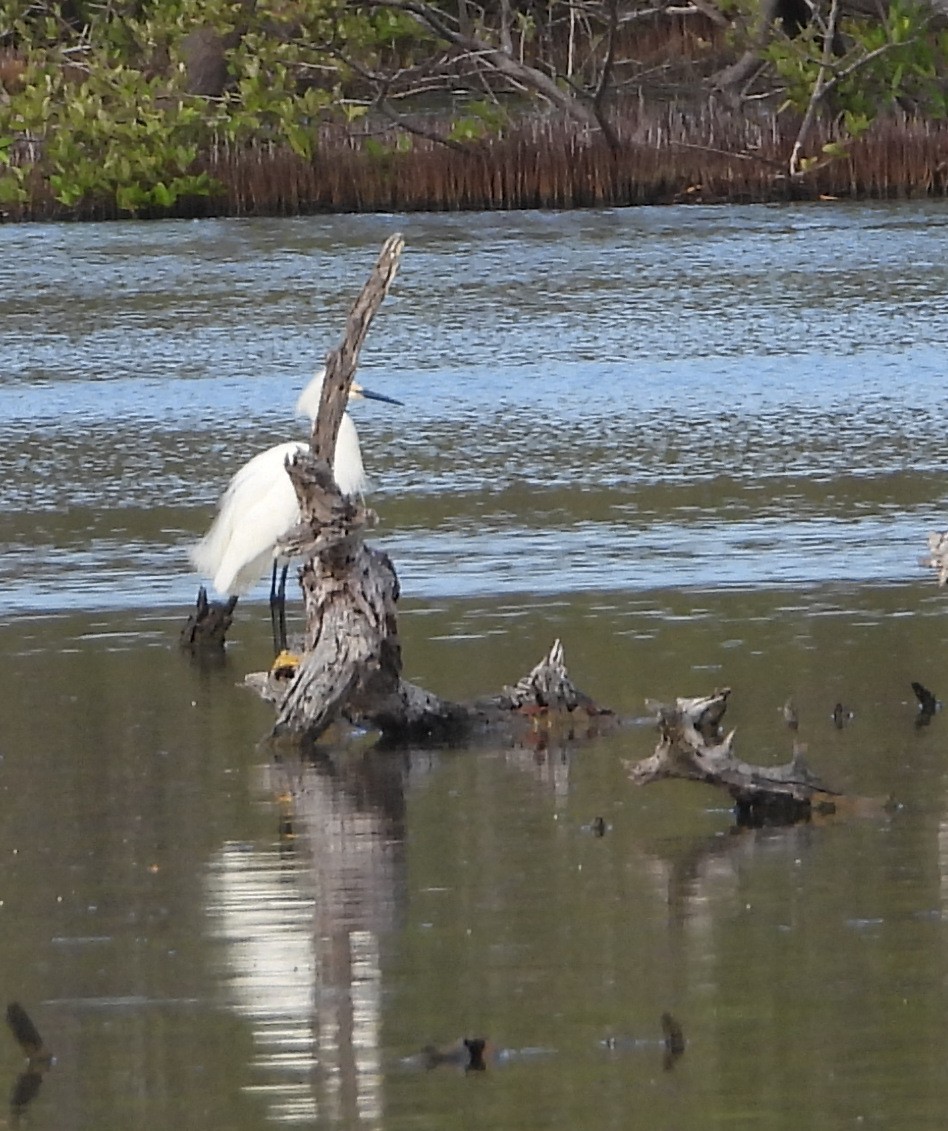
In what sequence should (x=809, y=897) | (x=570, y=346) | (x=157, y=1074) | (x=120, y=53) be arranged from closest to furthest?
1. (x=157, y=1074)
2. (x=809, y=897)
3. (x=570, y=346)
4. (x=120, y=53)

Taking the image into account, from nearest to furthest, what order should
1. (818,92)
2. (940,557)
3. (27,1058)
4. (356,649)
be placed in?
(27,1058)
(940,557)
(356,649)
(818,92)

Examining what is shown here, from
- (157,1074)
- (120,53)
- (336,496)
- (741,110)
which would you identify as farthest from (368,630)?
(120,53)

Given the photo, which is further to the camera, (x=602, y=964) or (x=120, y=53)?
(x=120, y=53)

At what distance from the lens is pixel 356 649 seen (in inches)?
288

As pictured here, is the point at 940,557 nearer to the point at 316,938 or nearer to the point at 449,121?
the point at 316,938

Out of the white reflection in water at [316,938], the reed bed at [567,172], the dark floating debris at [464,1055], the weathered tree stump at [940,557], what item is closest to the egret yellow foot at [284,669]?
the white reflection in water at [316,938]

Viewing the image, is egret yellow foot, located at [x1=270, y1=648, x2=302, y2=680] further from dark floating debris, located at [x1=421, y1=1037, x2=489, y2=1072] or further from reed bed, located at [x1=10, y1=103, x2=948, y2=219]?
reed bed, located at [x1=10, y1=103, x2=948, y2=219]

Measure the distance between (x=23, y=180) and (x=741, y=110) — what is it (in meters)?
6.90

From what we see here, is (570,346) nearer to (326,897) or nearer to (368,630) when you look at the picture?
(368,630)

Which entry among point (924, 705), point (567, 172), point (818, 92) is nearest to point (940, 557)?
point (924, 705)

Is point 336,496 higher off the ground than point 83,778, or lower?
higher

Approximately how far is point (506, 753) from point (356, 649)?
0.45 meters

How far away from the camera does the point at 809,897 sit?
5699mm

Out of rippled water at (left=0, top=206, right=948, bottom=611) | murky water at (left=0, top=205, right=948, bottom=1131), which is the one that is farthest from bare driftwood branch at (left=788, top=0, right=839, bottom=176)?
murky water at (left=0, top=205, right=948, bottom=1131)
